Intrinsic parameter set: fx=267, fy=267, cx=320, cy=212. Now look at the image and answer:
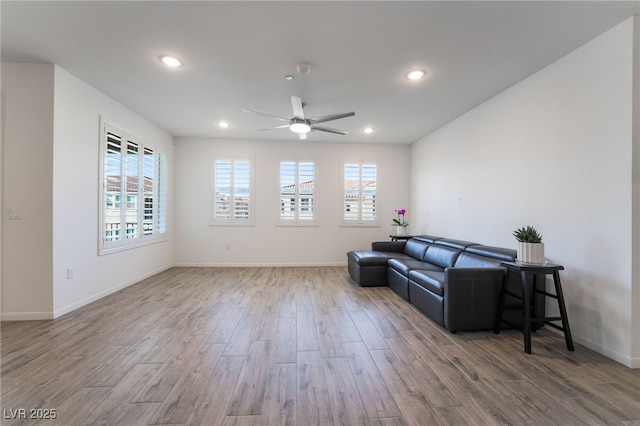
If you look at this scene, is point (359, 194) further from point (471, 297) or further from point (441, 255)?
point (471, 297)

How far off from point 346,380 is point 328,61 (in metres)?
3.02

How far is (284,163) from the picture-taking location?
626cm

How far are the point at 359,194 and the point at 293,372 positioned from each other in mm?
4823

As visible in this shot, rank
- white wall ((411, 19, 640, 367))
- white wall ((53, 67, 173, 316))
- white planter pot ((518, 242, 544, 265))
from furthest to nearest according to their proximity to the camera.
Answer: white wall ((53, 67, 173, 316)) → white planter pot ((518, 242, 544, 265)) → white wall ((411, 19, 640, 367))

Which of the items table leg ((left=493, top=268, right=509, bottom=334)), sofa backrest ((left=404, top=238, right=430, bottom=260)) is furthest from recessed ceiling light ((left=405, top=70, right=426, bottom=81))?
sofa backrest ((left=404, top=238, right=430, bottom=260))

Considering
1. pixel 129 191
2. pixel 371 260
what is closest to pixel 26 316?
pixel 129 191

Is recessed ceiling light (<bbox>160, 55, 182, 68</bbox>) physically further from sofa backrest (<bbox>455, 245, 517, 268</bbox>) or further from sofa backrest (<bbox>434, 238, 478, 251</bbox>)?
sofa backrest (<bbox>434, 238, 478, 251</bbox>)

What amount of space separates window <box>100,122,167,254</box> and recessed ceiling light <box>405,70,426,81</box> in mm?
4247

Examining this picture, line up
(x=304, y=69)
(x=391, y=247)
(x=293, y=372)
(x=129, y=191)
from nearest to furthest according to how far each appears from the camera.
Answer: (x=293, y=372) → (x=304, y=69) → (x=129, y=191) → (x=391, y=247)

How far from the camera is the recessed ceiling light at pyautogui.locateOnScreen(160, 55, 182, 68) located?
2846 mm

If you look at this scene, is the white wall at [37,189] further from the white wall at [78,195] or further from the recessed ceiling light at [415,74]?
the recessed ceiling light at [415,74]

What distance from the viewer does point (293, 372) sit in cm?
210

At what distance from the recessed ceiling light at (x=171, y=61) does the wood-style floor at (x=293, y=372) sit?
290 centimetres

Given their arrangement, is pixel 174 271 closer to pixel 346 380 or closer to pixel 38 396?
pixel 38 396
